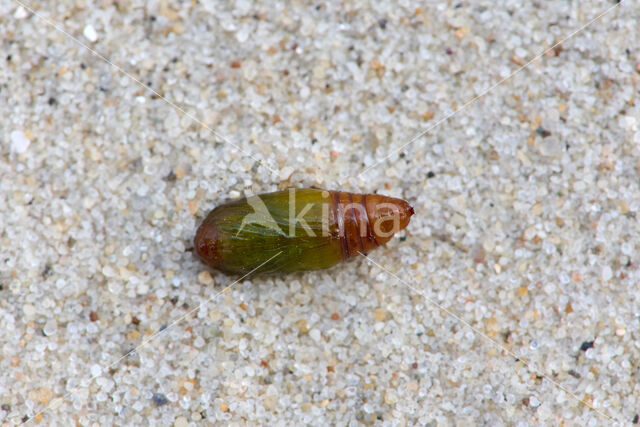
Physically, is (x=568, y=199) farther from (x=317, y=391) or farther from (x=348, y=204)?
(x=317, y=391)

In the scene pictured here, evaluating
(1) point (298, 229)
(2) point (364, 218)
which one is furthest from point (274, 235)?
(2) point (364, 218)

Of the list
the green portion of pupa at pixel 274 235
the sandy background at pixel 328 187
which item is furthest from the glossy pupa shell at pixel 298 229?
the sandy background at pixel 328 187

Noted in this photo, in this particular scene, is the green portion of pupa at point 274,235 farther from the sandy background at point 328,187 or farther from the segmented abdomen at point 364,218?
the sandy background at point 328,187

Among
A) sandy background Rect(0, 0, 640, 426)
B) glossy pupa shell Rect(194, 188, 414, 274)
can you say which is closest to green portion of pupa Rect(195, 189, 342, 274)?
glossy pupa shell Rect(194, 188, 414, 274)

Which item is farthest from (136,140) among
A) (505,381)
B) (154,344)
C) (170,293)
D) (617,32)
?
(617,32)

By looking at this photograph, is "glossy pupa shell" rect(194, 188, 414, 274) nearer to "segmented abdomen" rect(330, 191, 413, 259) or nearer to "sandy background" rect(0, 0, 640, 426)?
"segmented abdomen" rect(330, 191, 413, 259)

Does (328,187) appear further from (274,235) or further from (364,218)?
(274,235)
